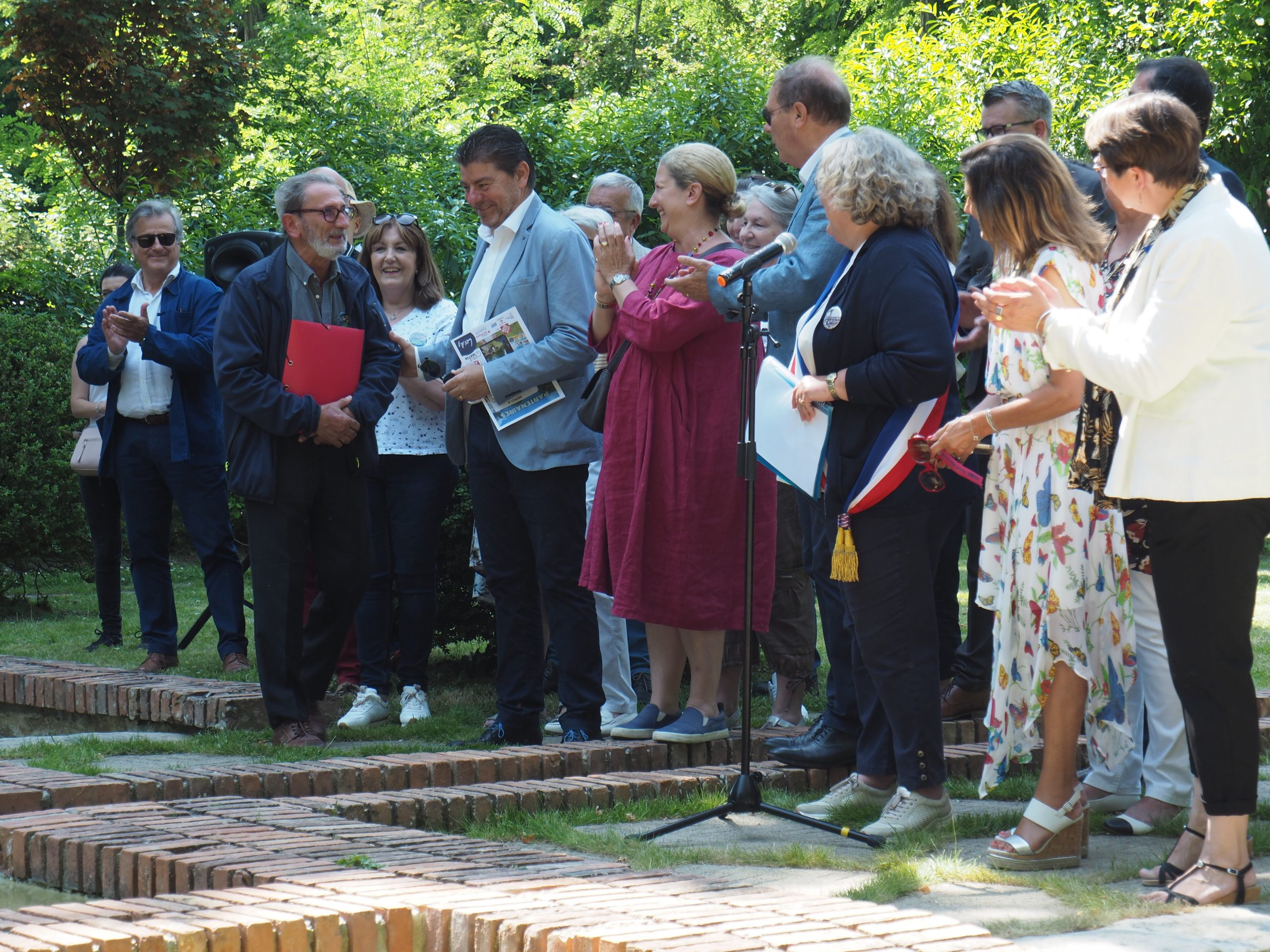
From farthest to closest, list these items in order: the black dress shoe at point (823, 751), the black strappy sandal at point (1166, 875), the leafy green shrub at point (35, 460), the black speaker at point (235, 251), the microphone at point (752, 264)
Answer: the leafy green shrub at point (35, 460) < the black speaker at point (235, 251) < the black dress shoe at point (823, 751) < the microphone at point (752, 264) < the black strappy sandal at point (1166, 875)

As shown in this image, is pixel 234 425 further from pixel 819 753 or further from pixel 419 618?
pixel 819 753

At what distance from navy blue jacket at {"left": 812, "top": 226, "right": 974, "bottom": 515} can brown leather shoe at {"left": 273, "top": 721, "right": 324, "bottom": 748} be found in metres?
2.36

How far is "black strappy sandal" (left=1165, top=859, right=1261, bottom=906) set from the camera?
2945 mm

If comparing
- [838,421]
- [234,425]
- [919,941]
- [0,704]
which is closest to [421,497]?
[234,425]

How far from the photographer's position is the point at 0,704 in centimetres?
630

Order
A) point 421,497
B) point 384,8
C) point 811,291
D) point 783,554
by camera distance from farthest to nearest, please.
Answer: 1. point 384,8
2. point 421,497
3. point 783,554
4. point 811,291

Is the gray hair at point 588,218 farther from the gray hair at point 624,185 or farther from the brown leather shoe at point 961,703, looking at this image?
the brown leather shoe at point 961,703

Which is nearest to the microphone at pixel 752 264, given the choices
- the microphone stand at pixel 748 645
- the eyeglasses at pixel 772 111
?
the microphone stand at pixel 748 645

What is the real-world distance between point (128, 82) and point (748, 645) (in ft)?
45.9

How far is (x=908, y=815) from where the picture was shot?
3691 mm

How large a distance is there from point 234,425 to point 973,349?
2.83 meters

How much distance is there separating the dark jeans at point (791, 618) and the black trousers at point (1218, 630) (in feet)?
7.52

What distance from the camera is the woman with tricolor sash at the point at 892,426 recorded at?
3729mm

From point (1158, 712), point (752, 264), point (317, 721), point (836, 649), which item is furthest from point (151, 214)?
point (1158, 712)
